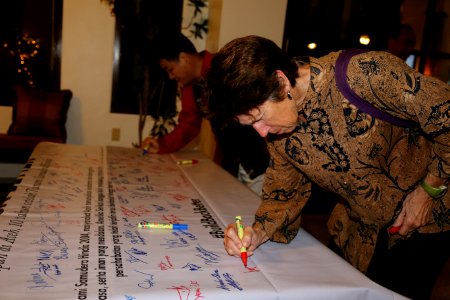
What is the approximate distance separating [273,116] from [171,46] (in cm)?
129

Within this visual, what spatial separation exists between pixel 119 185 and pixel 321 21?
290 centimetres

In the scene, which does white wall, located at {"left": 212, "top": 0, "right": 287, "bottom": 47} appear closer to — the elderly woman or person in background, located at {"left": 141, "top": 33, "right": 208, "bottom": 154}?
person in background, located at {"left": 141, "top": 33, "right": 208, "bottom": 154}

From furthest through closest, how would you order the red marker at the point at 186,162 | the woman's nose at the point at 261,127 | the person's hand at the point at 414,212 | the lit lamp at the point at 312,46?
the lit lamp at the point at 312,46 < the red marker at the point at 186,162 < the person's hand at the point at 414,212 < the woman's nose at the point at 261,127

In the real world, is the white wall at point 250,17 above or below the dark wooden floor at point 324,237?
above

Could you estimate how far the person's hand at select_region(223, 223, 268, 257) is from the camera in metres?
1.04

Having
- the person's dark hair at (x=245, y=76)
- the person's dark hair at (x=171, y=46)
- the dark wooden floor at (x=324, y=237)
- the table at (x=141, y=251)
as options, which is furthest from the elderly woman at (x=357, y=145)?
the dark wooden floor at (x=324, y=237)

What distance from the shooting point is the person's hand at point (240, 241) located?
104 centimetres

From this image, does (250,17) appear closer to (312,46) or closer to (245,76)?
(312,46)

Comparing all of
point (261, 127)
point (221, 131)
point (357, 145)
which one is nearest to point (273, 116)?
point (261, 127)

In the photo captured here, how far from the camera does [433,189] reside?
1.09 metres

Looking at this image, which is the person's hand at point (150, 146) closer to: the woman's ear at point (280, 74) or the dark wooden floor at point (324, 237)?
the dark wooden floor at point (324, 237)

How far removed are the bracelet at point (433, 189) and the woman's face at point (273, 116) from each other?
401mm

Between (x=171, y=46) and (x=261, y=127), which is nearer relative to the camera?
(x=261, y=127)

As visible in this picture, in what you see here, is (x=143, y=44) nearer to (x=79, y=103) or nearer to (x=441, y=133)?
(x=79, y=103)
